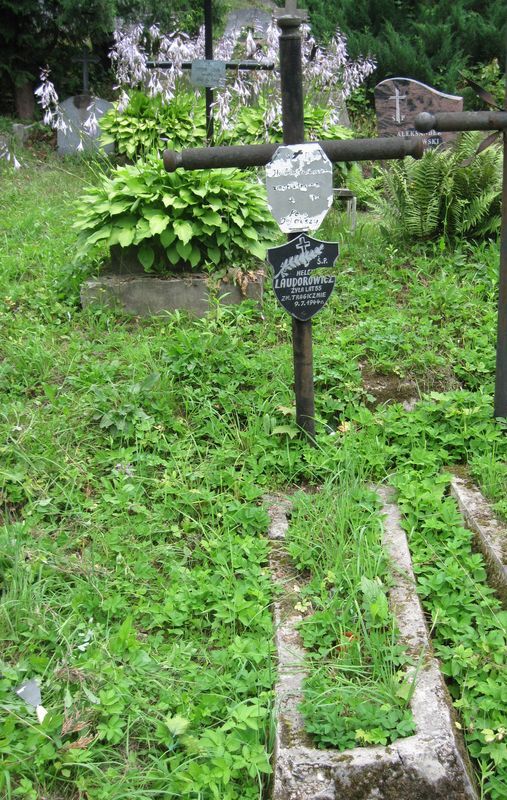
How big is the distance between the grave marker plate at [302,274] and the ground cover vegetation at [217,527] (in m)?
0.60

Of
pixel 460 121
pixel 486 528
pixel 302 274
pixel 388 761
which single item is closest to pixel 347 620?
pixel 388 761

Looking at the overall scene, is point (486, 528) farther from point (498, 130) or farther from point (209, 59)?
point (209, 59)

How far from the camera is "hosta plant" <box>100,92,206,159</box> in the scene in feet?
26.8

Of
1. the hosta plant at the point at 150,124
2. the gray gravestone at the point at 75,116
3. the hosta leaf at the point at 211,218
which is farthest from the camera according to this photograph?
the gray gravestone at the point at 75,116

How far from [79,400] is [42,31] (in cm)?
927

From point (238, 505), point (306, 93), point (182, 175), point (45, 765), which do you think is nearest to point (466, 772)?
point (45, 765)

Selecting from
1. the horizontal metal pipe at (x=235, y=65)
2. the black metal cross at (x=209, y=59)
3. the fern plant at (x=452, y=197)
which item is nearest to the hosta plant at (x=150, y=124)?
the horizontal metal pipe at (x=235, y=65)

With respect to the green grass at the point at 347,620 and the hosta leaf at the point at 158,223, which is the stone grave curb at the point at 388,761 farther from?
the hosta leaf at the point at 158,223

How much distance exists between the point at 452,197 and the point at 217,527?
11.2 feet

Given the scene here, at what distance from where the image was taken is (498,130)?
3312 millimetres

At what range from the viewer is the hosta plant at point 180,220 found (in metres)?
5.04

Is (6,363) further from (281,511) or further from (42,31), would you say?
(42,31)

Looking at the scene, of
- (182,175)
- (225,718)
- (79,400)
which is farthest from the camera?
(182,175)

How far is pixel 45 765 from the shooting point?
7.67 ft
